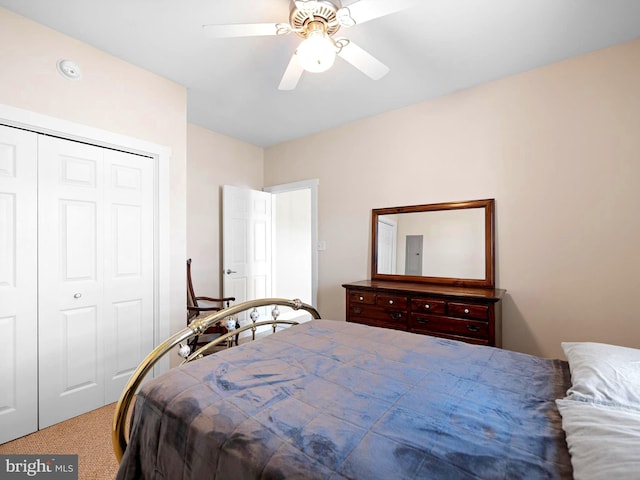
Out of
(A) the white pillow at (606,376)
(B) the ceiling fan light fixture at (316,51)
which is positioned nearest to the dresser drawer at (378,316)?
(A) the white pillow at (606,376)

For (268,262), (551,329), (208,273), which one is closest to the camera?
(551,329)

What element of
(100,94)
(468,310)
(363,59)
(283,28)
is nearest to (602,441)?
(468,310)

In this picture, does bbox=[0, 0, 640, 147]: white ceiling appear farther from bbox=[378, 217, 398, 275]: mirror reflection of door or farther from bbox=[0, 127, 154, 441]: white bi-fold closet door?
bbox=[378, 217, 398, 275]: mirror reflection of door

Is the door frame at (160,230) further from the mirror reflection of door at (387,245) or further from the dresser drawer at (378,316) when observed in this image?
the mirror reflection of door at (387,245)

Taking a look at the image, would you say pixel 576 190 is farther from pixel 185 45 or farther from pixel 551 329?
pixel 185 45

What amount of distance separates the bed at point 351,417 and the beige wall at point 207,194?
7.84 ft

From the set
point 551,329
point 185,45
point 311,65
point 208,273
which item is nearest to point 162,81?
point 185,45

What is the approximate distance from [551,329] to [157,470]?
2.73m

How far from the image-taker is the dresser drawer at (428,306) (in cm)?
241

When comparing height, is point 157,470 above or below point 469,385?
below

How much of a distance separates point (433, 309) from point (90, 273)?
2654 mm

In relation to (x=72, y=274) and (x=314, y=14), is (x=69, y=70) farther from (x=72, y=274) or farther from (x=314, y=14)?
(x=314, y=14)

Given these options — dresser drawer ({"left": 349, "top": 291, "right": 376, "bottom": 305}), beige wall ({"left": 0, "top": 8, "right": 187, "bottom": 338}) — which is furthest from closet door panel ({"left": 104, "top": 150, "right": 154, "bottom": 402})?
dresser drawer ({"left": 349, "top": 291, "right": 376, "bottom": 305})

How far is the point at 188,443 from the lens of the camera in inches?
35.7
